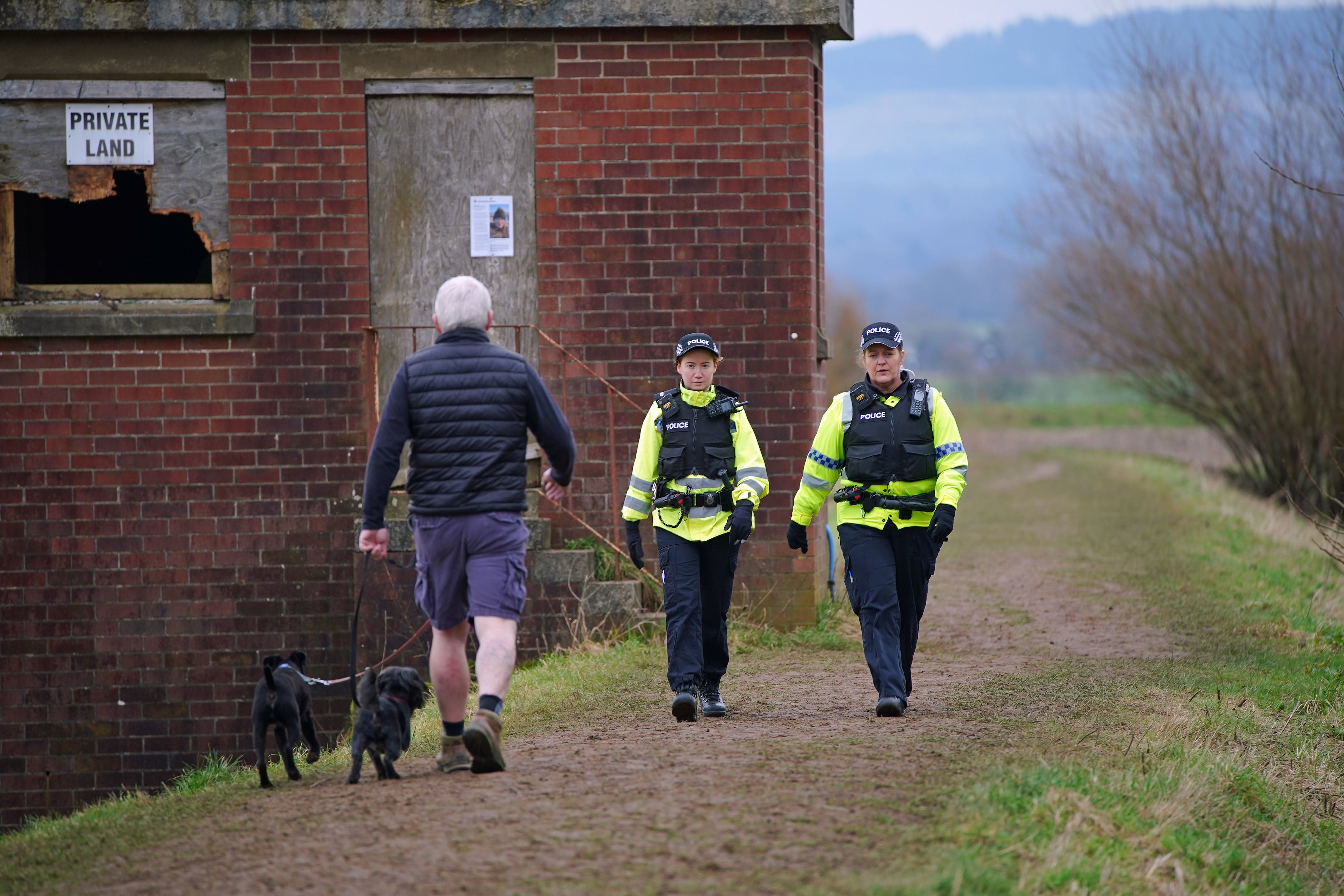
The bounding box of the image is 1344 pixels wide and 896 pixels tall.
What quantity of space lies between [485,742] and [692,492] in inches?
71.2

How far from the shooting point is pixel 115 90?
31.8ft

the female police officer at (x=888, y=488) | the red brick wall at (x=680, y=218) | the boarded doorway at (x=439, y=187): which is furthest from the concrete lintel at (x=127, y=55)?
the female police officer at (x=888, y=488)

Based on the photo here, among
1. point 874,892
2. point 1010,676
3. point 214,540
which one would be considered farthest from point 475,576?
point 214,540

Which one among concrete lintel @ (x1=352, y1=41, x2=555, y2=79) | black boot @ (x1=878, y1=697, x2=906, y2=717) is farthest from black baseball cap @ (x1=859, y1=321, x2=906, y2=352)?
concrete lintel @ (x1=352, y1=41, x2=555, y2=79)

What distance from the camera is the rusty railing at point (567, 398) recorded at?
31.7ft

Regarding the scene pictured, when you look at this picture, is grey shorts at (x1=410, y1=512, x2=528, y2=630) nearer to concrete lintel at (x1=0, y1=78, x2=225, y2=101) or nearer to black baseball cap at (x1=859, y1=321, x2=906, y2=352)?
black baseball cap at (x1=859, y1=321, x2=906, y2=352)

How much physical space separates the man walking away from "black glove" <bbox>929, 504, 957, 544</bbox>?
1.91m

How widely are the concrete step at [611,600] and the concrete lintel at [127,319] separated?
2891mm

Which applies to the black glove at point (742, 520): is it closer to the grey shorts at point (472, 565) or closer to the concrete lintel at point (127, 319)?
the grey shorts at point (472, 565)

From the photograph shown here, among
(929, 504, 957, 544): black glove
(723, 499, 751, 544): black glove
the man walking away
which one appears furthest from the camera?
(723, 499, 751, 544): black glove

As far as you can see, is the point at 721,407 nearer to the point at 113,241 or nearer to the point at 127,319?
the point at 127,319

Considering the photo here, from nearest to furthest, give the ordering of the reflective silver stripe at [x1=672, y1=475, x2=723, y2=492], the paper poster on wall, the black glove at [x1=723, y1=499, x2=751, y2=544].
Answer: the black glove at [x1=723, y1=499, x2=751, y2=544] → the reflective silver stripe at [x1=672, y1=475, x2=723, y2=492] → the paper poster on wall

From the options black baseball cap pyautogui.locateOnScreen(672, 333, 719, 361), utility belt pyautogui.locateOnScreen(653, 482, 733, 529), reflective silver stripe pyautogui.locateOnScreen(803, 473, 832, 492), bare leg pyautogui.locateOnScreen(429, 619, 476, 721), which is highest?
black baseball cap pyautogui.locateOnScreen(672, 333, 719, 361)

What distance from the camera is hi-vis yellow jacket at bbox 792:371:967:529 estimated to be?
267 inches
